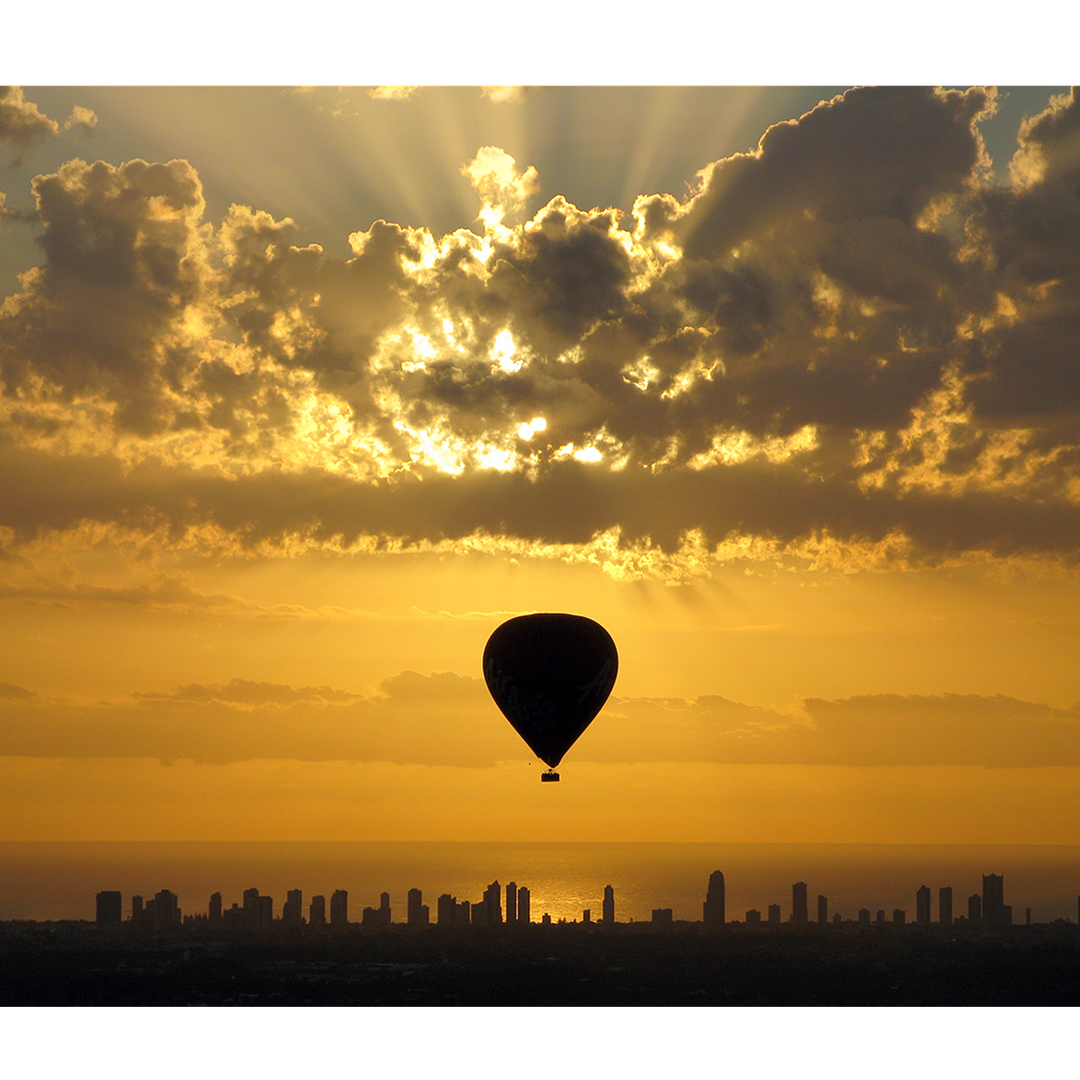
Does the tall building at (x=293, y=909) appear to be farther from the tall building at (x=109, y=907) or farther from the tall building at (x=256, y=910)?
the tall building at (x=109, y=907)

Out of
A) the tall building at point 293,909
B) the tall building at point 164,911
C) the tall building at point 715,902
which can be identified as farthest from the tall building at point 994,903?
the tall building at point 164,911

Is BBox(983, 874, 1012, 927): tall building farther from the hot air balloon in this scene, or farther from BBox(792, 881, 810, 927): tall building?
the hot air balloon

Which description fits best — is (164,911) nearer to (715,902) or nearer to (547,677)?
(715,902)

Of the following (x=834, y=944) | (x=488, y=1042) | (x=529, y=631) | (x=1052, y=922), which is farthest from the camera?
(x=1052, y=922)

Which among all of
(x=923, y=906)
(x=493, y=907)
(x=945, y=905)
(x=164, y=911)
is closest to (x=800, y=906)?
(x=923, y=906)
